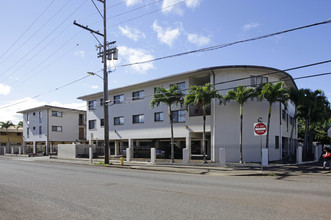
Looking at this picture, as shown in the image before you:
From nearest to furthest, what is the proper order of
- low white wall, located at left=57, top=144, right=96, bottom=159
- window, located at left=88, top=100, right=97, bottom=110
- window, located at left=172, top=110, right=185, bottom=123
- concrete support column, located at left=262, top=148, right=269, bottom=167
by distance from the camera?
1. concrete support column, located at left=262, top=148, right=269, bottom=167
2. window, located at left=172, top=110, right=185, bottom=123
3. low white wall, located at left=57, top=144, right=96, bottom=159
4. window, located at left=88, top=100, right=97, bottom=110

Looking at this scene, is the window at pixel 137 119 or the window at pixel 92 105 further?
the window at pixel 92 105

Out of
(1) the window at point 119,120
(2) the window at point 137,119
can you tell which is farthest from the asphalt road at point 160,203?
(1) the window at point 119,120

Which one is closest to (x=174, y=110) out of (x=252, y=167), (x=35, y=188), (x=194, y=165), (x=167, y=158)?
(x=167, y=158)

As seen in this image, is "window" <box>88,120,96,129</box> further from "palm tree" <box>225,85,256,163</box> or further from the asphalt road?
the asphalt road

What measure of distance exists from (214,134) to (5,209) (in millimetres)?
18142

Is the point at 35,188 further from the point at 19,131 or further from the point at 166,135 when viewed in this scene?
the point at 19,131

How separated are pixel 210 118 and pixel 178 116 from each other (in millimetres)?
3853

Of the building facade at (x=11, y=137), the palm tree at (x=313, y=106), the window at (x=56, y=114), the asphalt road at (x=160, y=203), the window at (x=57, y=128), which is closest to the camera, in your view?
the asphalt road at (x=160, y=203)

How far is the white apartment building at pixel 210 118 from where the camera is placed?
22172 millimetres

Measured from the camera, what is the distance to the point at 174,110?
26.5m

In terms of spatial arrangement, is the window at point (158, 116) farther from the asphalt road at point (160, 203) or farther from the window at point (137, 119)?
the asphalt road at point (160, 203)

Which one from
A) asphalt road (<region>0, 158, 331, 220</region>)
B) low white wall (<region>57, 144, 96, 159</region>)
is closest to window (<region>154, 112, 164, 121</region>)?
low white wall (<region>57, 144, 96, 159</region>)

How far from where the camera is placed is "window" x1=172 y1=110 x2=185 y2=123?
2584 centimetres

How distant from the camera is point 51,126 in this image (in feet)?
154
